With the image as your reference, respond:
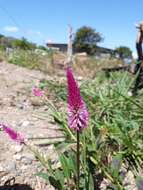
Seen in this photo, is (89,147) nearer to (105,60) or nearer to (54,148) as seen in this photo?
(54,148)

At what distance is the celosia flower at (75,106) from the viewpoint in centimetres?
132

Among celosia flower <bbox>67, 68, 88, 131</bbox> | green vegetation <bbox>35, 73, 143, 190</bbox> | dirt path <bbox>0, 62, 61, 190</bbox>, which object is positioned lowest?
dirt path <bbox>0, 62, 61, 190</bbox>

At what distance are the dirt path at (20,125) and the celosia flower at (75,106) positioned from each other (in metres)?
0.98

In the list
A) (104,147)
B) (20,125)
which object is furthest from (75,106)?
(20,125)

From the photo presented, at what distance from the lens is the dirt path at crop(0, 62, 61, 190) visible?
2.40 metres

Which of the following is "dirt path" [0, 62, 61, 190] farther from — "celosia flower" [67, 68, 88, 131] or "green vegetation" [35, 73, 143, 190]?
"celosia flower" [67, 68, 88, 131]

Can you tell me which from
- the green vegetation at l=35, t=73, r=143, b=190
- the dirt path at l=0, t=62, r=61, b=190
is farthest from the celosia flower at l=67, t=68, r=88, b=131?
the dirt path at l=0, t=62, r=61, b=190

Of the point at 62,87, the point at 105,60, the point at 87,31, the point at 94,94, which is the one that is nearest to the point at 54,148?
the point at 94,94

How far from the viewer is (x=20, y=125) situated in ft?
10.6

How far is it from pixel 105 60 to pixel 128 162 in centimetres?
881

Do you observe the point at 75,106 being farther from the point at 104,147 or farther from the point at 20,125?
the point at 20,125

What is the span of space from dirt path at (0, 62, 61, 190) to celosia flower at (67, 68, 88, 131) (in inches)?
38.7

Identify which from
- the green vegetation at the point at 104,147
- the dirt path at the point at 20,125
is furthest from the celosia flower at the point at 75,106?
the dirt path at the point at 20,125

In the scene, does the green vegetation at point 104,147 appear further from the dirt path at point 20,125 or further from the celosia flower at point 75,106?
the celosia flower at point 75,106
